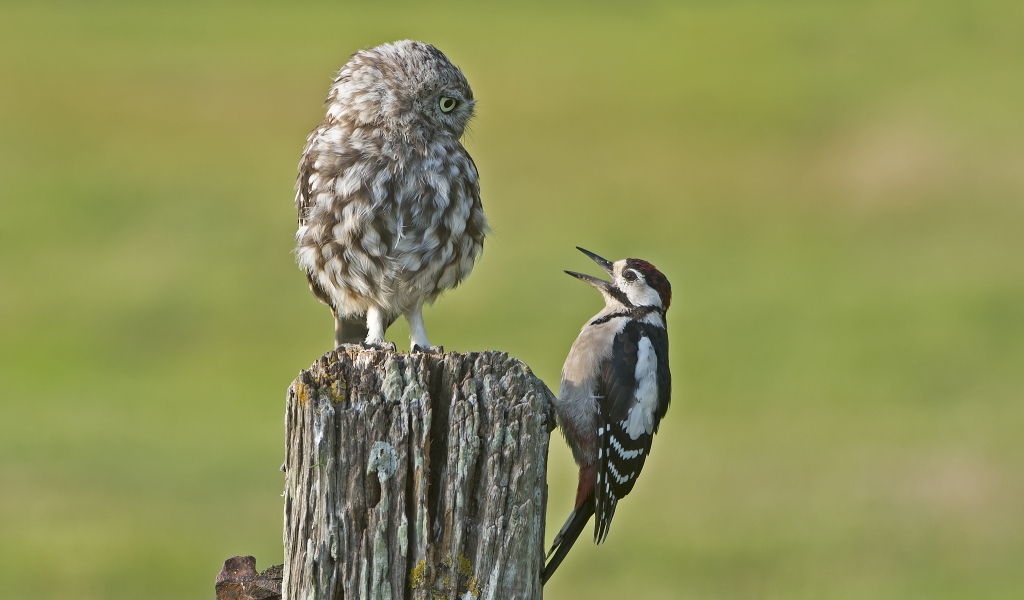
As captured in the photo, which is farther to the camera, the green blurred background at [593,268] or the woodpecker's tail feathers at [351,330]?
the green blurred background at [593,268]

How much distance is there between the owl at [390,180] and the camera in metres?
6.33

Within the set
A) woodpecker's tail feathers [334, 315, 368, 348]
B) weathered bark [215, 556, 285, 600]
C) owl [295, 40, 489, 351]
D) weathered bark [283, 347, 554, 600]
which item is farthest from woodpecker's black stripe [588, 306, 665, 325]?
weathered bark [215, 556, 285, 600]

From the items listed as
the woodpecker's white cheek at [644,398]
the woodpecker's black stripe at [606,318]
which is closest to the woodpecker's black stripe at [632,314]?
the woodpecker's black stripe at [606,318]

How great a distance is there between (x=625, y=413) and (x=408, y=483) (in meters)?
2.01

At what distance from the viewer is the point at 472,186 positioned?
6.65m

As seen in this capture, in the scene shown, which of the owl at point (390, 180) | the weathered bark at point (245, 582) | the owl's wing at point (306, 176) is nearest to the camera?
the weathered bark at point (245, 582)

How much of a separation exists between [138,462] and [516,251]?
391 inches

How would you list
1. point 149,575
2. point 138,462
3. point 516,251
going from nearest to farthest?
1. point 149,575
2. point 138,462
3. point 516,251

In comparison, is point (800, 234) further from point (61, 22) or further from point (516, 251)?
point (61, 22)

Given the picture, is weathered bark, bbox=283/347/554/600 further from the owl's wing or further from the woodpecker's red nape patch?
the owl's wing

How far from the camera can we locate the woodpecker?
5.89 meters

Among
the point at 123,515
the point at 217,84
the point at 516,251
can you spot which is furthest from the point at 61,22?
the point at 123,515

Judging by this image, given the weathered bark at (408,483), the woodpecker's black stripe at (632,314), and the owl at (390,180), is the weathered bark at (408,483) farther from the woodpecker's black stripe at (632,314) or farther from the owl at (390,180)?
the woodpecker's black stripe at (632,314)

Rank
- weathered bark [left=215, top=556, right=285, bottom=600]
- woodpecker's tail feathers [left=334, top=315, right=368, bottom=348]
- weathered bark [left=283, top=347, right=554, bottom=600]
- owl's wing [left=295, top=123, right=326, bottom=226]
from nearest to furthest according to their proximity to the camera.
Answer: weathered bark [left=283, top=347, right=554, bottom=600], weathered bark [left=215, top=556, right=285, bottom=600], owl's wing [left=295, top=123, right=326, bottom=226], woodpecker's tail feathers [left=334, top=315, right=368, bottom=348]
